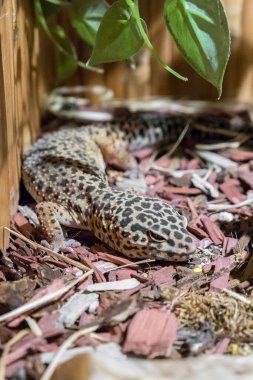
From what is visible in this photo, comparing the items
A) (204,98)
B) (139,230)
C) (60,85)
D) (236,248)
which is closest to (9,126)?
(139,230)

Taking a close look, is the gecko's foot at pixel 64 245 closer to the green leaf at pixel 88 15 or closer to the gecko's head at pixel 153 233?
the gecko's head at pixel 153 233

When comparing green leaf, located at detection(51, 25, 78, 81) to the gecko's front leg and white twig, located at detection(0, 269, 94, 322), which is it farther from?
white twig, located at detection(0, 269, 94, 322)

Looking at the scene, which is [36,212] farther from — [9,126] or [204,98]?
[204,98]

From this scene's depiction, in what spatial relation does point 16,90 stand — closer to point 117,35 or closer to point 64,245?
point 117,35

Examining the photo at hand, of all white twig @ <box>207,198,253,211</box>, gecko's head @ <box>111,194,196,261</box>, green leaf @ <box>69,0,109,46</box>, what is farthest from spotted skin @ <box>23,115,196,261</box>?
green leaf @ <box>69,0,109,46</box>

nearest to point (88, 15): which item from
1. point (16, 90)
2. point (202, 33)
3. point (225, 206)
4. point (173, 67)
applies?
point (16, 90)
